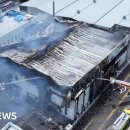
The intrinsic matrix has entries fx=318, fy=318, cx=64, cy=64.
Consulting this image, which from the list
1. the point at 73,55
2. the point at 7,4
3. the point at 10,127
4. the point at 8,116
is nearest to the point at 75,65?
the point at 73,55

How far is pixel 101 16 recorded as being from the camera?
54.3m

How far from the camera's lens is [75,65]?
42.9 m

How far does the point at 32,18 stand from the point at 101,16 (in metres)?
11.8

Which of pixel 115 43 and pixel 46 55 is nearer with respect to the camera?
pixel 46 55

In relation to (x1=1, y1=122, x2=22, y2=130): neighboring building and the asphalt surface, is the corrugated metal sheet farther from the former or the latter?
(x1=1, y1=122, x2=22, y2=130): neighboring building

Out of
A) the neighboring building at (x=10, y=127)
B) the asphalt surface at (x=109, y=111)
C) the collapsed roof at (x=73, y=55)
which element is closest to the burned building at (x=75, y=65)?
the collapsed roof at (x=73, y=55)

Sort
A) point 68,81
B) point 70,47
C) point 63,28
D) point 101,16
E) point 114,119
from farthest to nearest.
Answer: point 101,16 → point 63,28 → point 70,47 → point 114,119 → point 68,81

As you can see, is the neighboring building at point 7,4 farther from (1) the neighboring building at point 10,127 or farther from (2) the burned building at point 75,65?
(1) the neighboring building at point 10,127

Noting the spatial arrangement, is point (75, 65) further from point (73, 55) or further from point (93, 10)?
point (93, 10)

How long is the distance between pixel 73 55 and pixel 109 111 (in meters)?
9.37

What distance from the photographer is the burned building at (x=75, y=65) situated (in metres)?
40.4

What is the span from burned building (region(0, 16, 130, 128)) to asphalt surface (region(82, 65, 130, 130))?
5.31ft

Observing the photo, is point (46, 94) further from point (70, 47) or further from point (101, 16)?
point (101, 16)

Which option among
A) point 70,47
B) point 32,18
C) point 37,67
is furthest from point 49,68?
point 32,18
